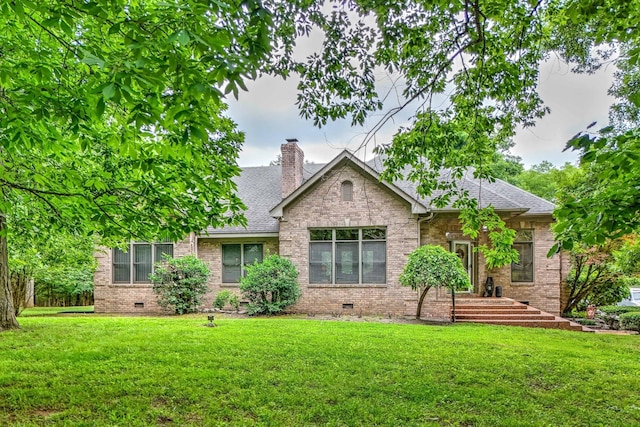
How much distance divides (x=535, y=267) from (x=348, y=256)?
6.54m

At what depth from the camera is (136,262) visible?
15906 mm

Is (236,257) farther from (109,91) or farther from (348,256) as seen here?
(109,91)

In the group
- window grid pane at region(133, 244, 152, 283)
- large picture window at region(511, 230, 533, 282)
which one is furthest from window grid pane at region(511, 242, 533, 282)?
window grid pane at region(133, 244, 152, 283)

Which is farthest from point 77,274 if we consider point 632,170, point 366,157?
point 632,170

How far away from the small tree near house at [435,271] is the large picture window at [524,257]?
4.16 m

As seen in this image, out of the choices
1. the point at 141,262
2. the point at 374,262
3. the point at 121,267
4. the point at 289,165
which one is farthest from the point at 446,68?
the point at 121,267

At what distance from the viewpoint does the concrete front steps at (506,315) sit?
12.5 meters

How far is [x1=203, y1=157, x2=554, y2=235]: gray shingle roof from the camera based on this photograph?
47.3ft

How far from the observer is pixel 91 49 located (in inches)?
161

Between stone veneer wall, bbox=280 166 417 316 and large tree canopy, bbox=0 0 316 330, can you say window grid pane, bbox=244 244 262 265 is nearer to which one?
stone veneer wall, bbox=280 166 417 316

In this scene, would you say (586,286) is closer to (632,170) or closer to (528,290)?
(528,290)

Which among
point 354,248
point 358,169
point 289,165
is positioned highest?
point 289,165

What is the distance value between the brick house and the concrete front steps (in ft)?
2.45

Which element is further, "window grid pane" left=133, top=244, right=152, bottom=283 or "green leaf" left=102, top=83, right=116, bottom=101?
"window grid pane" left=133, top=244, right=152, bottom=283
